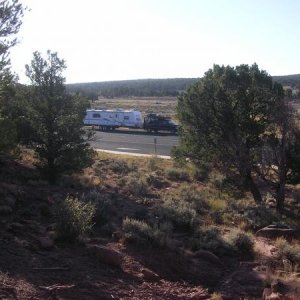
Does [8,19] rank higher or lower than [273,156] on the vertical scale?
higher

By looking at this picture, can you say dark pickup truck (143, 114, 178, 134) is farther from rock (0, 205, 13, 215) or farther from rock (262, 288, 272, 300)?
rock (262, 288, 272, 300)

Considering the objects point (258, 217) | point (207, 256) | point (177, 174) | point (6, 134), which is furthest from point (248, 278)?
point (177, 174)

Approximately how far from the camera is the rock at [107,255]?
29.3 ft

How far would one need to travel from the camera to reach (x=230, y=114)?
19.7 metres

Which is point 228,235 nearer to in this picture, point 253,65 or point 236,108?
point 236,108

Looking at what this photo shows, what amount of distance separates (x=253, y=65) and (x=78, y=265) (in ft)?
47.6

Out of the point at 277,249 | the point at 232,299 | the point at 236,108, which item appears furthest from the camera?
the point at 236,108

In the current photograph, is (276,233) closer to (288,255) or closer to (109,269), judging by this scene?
(288,255)

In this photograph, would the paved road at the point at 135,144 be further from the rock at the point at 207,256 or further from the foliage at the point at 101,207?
the rock at the point at 207,256

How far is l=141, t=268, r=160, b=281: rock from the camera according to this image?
344 inches

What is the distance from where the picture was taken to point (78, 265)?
332 inches

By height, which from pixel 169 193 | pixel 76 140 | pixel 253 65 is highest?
pixel 253 65

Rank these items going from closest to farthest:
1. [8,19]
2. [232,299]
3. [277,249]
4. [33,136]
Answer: [232,299]
[277,249]
[8,19]
[33,136]

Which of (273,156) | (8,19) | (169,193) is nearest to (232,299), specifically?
(8,19)
